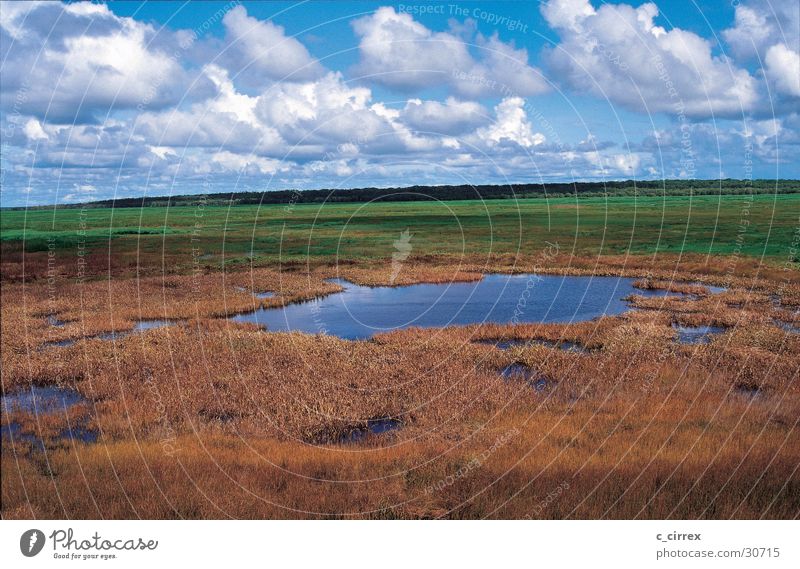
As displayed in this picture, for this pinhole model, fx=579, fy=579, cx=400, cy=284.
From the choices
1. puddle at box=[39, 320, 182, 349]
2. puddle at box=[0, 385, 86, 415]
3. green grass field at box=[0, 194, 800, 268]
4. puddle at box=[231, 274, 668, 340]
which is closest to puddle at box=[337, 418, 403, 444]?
puddle at box=[0, 385, 86, 415]

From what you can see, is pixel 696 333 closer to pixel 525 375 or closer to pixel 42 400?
pixel 525 375

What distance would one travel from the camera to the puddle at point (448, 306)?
24.8 m

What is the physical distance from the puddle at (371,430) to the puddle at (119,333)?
1279cm

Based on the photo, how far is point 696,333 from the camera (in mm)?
21906

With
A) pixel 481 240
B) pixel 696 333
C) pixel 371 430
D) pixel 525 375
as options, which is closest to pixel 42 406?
pixel 371 430

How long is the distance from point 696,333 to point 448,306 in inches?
430

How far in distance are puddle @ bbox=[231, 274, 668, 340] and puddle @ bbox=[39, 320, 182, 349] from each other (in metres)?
3.38

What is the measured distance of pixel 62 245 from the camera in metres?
59.9

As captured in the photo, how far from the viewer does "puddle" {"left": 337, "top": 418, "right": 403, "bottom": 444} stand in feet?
40.1

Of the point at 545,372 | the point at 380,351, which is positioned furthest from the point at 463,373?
the point at 380,351

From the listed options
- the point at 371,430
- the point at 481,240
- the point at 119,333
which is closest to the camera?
the point at 371,430

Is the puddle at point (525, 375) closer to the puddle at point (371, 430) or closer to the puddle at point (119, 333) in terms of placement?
the puddle at point (371, 430)

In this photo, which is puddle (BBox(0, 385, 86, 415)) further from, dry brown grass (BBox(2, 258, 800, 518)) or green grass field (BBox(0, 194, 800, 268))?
green grass field (BBox(0, 194, 800, 268))
